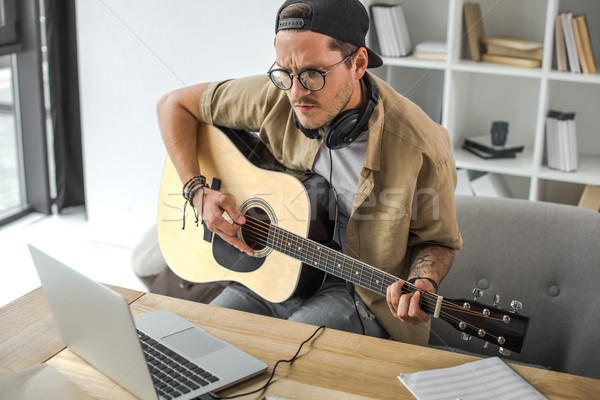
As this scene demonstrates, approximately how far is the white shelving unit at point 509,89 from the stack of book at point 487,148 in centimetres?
2

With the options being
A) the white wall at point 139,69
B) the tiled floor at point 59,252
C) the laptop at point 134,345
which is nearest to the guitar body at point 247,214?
the laptop at point 134,345

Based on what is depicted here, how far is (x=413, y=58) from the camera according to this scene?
2.18 meters

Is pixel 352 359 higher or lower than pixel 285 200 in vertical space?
lower

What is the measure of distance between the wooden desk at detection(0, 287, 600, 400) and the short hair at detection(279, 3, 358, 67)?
523 mm

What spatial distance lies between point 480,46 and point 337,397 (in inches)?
66.0

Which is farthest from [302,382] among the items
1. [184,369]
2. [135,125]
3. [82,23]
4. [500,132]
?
[82,23]

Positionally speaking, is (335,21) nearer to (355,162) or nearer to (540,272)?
(355,162)

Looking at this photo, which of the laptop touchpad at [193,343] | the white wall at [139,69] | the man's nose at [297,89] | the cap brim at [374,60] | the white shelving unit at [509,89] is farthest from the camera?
the white wall at [139,69]

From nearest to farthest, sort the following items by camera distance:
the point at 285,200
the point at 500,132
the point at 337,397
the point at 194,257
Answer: the point at 337,397 → the point at 285,200 → the point at 194,257 → the point at 500,132

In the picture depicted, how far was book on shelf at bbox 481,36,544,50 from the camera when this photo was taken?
2.07 metres

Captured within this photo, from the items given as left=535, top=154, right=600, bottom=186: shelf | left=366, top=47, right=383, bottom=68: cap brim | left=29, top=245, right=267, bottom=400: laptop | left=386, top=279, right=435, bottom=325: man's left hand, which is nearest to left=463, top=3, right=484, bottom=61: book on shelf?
left=535, top=154, right=600, bottom=186: shelf

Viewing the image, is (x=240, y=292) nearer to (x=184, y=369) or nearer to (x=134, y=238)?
(x=184, y=369)

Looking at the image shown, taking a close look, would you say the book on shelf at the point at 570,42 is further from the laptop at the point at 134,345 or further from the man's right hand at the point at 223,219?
the laptop at the point at 134,345

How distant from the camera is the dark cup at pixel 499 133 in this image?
2.15m
